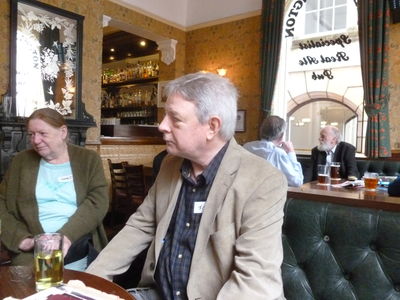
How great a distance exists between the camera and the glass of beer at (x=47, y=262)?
1.10 m

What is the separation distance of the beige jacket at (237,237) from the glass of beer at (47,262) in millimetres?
229

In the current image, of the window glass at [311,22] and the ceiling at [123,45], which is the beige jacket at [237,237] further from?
the ceiling at [123,45]

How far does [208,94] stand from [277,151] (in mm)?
1987

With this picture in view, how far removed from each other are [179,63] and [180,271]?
6.12m

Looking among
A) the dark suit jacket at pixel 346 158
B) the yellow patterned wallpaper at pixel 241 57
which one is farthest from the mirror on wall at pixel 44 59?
the dark suit jacket at pixel 346 158

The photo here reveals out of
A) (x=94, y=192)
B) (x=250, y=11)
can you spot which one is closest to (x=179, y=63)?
(x=250, y=11)

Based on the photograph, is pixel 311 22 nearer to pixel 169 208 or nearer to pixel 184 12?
pixel 184 12

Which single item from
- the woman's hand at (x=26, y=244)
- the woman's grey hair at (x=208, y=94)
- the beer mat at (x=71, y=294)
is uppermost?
the woman's grey hair at (x=208, y=94)

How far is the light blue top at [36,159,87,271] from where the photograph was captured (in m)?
1.95

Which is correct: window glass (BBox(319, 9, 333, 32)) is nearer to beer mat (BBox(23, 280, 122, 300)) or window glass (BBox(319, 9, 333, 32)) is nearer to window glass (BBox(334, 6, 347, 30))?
window glass (BBox(334, 6, 347, 30))

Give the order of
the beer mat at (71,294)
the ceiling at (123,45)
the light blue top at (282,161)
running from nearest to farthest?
1. the beer mat at (71,294)
2. the light blue top at (282,161)
3. the ceiling at (123,45)

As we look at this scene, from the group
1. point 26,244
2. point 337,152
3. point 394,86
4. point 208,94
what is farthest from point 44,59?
point 394,86

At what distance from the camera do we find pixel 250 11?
6133 mm

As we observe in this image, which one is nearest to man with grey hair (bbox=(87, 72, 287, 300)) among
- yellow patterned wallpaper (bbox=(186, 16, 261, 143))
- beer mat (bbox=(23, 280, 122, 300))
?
beer mat (bbox=(23, 280, 122, 300))
